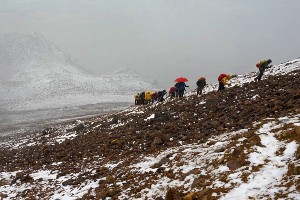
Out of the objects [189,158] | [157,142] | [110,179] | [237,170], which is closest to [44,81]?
[157,142]

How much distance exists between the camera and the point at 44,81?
128m

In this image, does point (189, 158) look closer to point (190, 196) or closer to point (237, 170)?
point (237, 170)

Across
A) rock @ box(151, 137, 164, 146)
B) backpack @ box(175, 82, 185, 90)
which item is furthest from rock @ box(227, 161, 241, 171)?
backpack @ box(175, 82, 185, 90)

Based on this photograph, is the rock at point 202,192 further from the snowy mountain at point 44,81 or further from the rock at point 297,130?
the snowy mountain at point 44,81

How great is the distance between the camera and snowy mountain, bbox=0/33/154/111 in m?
94.6

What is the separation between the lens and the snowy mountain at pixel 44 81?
9456 centimetres

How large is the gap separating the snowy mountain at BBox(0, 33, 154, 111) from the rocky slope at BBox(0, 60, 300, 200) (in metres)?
69.0

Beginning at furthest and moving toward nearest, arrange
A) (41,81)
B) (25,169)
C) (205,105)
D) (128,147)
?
(41,81), (205,105), (25,169), (128,147)

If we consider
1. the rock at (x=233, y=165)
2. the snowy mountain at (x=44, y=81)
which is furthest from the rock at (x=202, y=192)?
the snowy mountain at (x=44, y=81)

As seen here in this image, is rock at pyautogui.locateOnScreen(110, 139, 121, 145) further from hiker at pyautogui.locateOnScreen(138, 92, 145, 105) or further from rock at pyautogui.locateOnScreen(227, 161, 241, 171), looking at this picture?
hiker at pyautogui.locateOnScreen(138, 92, 145, 105)

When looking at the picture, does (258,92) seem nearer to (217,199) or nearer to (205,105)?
(205,105)

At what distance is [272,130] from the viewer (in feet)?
27.7

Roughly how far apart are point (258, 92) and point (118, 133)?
7.89 meters

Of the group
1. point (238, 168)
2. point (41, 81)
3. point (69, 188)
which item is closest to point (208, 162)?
point (238, 168)
